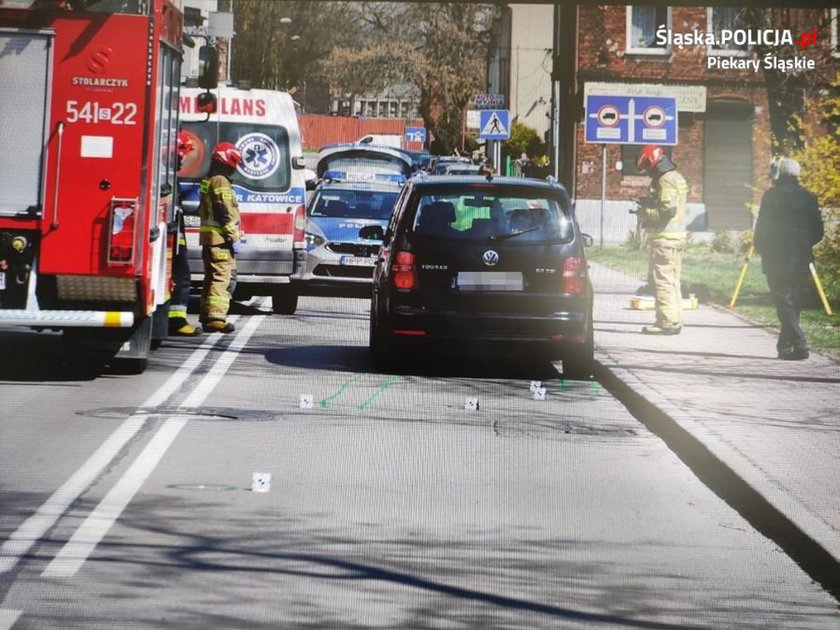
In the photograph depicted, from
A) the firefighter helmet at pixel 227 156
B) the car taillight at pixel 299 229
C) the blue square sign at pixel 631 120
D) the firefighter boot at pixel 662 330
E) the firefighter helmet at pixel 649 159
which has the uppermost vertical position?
the blue square sign at pixel 631 120

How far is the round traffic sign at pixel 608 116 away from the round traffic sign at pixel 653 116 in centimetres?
44

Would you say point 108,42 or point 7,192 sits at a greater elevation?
point 108,42

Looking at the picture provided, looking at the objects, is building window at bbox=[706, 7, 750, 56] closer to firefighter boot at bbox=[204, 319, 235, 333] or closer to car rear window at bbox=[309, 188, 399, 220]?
car rear window at bbox=[309, 188, 399, 220]

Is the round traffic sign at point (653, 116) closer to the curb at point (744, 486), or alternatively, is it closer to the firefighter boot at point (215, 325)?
the firefighter boot at point (215, 325)

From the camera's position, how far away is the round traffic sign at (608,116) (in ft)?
83.4

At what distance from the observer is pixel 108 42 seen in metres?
12.0

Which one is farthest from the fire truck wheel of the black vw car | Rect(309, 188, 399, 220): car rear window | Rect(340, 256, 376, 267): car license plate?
the black vw car

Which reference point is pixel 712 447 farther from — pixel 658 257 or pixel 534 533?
pixel 658 257

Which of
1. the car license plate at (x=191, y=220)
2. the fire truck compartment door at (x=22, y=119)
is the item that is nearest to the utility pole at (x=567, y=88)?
the car license plate at (x=191, y=220)

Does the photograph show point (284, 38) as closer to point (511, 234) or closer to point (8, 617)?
point (511, 234)

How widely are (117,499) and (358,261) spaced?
13.2 m

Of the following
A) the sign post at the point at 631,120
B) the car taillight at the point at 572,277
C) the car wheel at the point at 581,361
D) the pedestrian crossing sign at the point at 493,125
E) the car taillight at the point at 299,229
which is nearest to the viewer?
the car taillight at the point at 572,277

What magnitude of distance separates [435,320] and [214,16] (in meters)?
5.67

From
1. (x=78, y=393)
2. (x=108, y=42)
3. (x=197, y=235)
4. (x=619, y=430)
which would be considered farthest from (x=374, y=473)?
(x=197, y=235)
